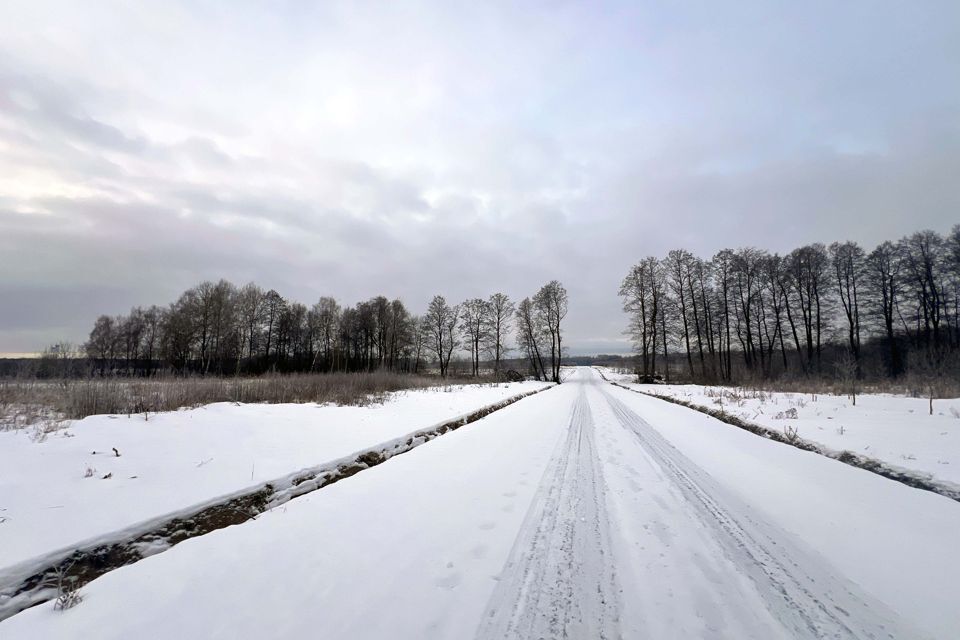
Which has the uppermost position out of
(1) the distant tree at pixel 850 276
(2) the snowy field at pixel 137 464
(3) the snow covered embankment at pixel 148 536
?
(1) the distant tree at pixel 850 276

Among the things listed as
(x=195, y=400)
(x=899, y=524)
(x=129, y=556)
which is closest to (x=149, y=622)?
(x=129, y=556)

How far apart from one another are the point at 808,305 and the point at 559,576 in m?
37.8

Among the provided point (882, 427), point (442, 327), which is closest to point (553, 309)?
point (442, 327)

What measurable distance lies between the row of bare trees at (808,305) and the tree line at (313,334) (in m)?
10.8

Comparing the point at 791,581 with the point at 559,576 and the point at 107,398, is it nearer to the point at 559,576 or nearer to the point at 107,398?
the point at 559,576

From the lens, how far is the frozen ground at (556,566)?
78.9 inches

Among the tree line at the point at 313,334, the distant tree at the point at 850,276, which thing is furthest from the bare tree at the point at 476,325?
the distant tree at the point at 850,276

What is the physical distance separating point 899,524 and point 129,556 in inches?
268

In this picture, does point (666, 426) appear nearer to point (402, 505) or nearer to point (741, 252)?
point (402, 505)

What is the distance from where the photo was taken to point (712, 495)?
13.5 feet

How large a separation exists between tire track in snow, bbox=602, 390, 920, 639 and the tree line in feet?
111

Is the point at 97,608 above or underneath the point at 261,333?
underneath

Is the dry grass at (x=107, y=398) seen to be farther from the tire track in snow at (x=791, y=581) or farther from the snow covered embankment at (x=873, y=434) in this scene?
the snow covered embankment at (x=873, y=434)

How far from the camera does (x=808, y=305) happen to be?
29016 mm
